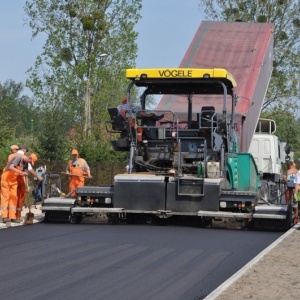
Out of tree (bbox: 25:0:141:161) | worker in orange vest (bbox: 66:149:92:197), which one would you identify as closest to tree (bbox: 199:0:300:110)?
tree (bbox: 25:0:141:161)

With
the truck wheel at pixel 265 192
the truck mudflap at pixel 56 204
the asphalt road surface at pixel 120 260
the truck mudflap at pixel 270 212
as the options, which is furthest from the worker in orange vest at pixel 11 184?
the truck wheel at pixel 265 192

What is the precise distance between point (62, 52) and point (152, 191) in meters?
31.8

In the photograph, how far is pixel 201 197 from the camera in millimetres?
18266

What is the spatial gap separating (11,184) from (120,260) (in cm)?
708

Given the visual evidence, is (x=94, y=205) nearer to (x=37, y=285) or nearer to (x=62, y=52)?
(x=37, y=285)

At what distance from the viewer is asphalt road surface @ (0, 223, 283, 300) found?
973 cm

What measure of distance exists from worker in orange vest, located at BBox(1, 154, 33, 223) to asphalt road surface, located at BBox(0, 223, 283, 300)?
37.7 inches

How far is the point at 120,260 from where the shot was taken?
12.3m

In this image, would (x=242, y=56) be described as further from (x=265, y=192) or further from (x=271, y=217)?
(x=271, y=217)

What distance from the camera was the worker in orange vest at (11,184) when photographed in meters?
18.7

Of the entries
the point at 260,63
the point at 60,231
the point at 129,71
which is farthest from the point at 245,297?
the point at 260,63

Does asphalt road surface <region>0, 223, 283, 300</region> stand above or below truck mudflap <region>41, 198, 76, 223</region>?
below

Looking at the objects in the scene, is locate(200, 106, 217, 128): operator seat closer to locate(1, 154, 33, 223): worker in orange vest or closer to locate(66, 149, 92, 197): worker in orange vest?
locate(1, 154, 33, 223): worker in orange vest

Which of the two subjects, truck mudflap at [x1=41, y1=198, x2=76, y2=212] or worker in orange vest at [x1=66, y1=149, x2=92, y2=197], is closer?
truck mudflap at [x1=41, y1=198, x2=76, y2=212]
